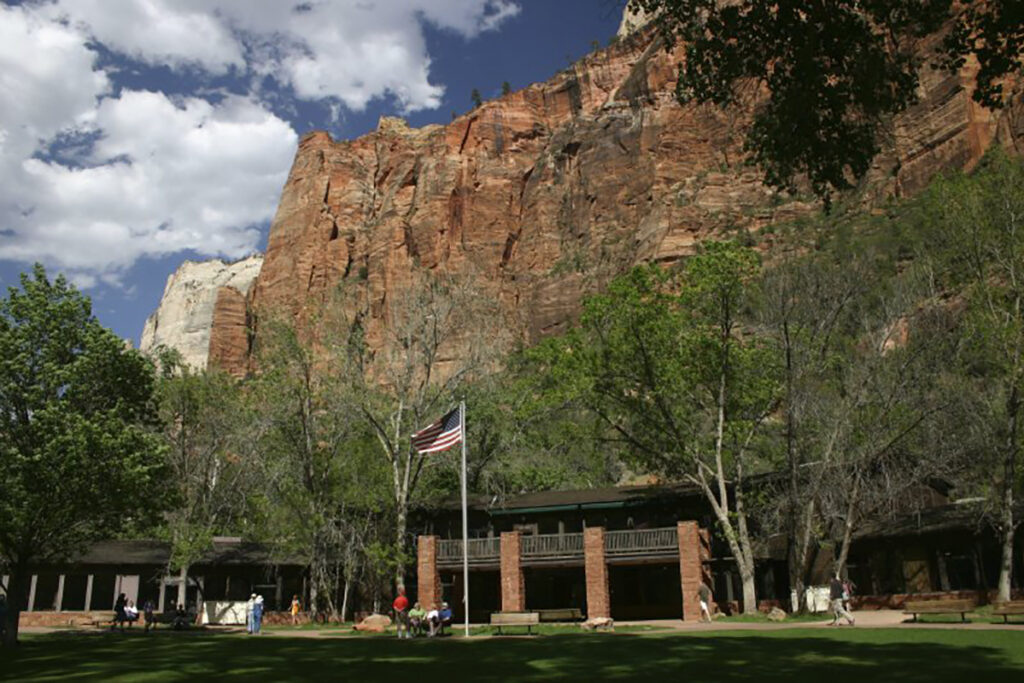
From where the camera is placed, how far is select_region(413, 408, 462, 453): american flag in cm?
2783

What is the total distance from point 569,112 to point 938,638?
117 m

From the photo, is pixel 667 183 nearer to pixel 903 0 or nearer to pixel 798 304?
pixel 798 304

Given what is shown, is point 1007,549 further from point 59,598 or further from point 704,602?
point 59,598

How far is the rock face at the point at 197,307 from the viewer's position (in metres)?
137

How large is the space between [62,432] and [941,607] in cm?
2666

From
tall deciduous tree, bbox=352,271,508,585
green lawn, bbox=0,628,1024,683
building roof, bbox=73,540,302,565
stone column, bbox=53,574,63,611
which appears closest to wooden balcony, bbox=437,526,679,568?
tall deciduous tree, bbox=352,271,508,585

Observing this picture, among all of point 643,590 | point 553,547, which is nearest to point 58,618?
point 553,547

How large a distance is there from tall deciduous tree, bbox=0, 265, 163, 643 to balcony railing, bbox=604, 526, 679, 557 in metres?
18.4

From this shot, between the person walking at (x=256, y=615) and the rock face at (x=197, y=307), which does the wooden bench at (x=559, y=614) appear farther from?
the rock face at (x=197, y=307)

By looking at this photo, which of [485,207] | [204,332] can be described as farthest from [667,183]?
[204,332]

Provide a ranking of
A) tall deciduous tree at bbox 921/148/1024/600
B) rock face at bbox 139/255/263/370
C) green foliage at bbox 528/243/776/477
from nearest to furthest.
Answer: tall deciduous tree at bbox 921/148/1024/600 → green foliage at bbox 528/243/776/477 → rock face at bbox 139/255/263/370

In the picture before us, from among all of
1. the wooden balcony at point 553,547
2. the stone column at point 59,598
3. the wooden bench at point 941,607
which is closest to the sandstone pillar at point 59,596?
the stone column at point 59,598

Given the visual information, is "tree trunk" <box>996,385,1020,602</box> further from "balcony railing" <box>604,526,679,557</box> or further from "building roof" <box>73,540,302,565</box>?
"building roof" <box>73,540,302,565</box>

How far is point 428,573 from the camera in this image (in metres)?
38.1
